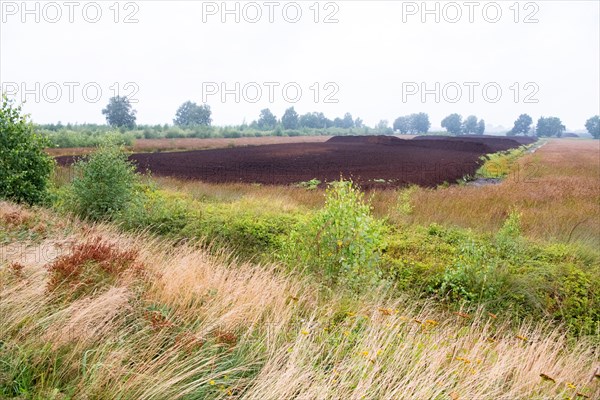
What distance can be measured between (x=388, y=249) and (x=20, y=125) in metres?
9.22

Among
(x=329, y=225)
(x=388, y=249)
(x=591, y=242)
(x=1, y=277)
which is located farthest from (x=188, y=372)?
(x=591, y=242)

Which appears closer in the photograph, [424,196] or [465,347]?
[465,347]

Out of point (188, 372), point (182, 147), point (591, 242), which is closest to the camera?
point (188, 372)

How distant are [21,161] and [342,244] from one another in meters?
8.38

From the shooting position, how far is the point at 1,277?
4.04m

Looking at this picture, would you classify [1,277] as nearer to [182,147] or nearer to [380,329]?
[380,329]

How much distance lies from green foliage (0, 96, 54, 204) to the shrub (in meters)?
1.08

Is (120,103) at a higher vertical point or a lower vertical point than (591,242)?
higher

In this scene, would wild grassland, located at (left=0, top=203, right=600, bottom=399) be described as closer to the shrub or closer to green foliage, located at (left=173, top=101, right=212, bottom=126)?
A: the shrub

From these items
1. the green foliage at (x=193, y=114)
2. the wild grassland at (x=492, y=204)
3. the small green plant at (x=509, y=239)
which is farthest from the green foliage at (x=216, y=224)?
the green foliage at (x=193, y=114)

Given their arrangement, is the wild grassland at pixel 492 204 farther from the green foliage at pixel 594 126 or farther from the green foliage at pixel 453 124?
the green foliage at pixel 594 126

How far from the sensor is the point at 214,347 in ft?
10.6

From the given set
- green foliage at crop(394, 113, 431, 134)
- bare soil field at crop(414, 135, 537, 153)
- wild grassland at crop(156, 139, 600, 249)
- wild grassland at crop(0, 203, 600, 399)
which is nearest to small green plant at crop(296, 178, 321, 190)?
wild grassland at crop(156, 139, 600, 249)

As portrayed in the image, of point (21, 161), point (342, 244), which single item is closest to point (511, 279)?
point (342, 244)
